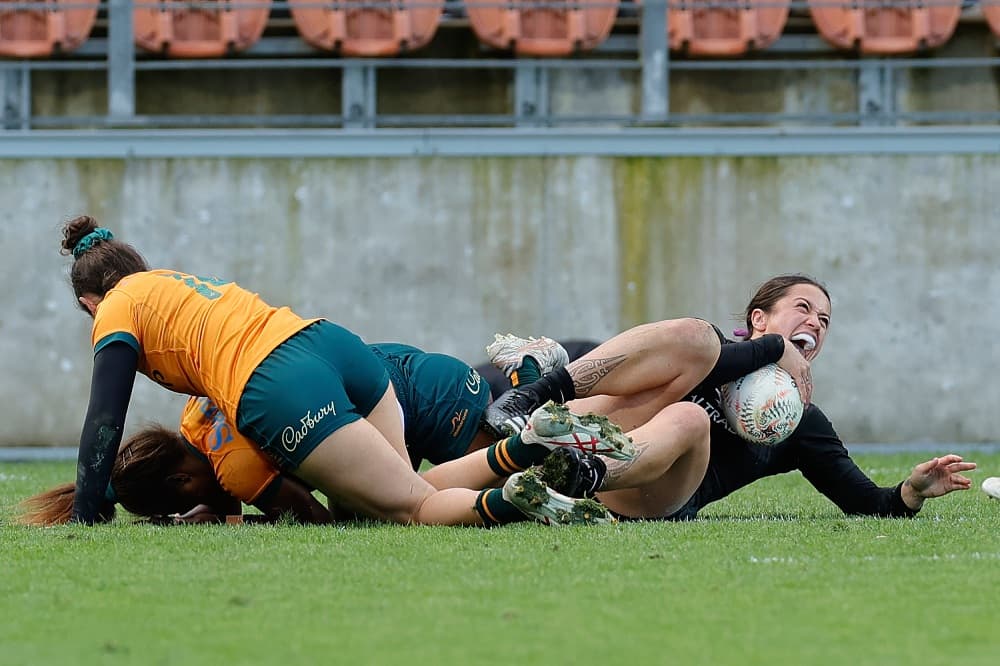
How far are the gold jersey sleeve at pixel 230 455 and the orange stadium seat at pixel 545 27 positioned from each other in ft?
25.9

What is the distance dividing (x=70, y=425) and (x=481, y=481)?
7.45 meters

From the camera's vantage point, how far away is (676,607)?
11.6 ft

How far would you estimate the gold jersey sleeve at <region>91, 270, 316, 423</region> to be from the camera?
5059mm

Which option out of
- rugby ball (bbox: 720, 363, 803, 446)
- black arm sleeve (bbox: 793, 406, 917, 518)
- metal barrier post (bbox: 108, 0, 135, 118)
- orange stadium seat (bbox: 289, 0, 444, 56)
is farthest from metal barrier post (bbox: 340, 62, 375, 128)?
rugby ball (bbox: 720, 363, 803, 446)

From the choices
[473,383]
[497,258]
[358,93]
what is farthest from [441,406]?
[358,93]

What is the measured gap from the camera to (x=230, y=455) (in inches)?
207

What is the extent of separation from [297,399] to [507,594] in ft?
4.75

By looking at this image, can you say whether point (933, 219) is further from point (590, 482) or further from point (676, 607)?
point (676, 607)

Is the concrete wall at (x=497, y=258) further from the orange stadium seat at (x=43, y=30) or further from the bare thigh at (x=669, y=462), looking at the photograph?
the bare thigh at (x=669, y=462)

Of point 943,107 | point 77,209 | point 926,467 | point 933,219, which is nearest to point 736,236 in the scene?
point 933,219

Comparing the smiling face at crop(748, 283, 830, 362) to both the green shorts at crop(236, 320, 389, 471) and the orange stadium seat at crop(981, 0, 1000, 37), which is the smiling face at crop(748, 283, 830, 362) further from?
the orange stadium seat at crop(981, 0, 1000, 37)

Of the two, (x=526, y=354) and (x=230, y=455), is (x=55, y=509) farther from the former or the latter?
(x=526, y=354)

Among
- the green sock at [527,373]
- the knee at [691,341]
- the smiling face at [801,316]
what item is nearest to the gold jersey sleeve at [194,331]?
the green sock at [527,373]

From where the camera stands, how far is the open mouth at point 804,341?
568 cm
